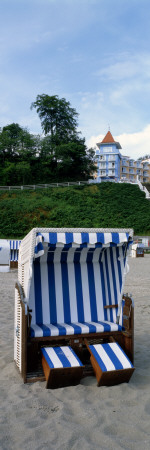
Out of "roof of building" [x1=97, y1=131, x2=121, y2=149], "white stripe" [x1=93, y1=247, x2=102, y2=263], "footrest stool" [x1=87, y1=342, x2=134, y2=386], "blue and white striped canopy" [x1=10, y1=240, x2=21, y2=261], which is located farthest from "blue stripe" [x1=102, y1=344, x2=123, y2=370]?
"roof of building" [x1=97, y1=131, x2=121, y2=149]

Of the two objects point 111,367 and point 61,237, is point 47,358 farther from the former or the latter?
point 61,237

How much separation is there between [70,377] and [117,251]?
1.87 m

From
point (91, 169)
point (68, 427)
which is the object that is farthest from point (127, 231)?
point (91, 169)

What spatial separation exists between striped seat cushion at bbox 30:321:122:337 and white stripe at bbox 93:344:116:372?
27cm

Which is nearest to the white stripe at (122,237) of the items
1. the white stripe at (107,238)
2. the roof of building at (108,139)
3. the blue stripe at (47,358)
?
the white stripe at (107,238)

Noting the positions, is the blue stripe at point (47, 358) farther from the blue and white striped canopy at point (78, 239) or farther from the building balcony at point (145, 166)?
the building balcony at point (145, 166)

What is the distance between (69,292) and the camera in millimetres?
4879

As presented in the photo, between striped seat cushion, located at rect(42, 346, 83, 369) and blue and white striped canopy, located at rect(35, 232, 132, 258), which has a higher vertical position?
blue and white striped canopy, located at rect(35, 232, 132, 258)

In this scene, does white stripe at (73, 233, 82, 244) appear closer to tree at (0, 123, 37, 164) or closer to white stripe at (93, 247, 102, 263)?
white stripe at (93, 247, 102, 263)

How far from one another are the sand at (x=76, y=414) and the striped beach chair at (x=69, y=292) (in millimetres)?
340

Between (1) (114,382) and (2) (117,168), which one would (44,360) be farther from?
(2) (117,168)

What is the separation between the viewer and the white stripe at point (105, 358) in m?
3.78

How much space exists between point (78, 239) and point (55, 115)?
53.1m

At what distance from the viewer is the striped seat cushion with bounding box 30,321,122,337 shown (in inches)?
165
